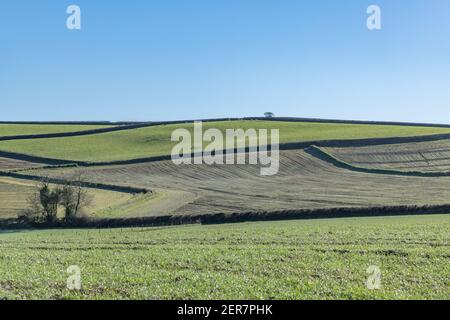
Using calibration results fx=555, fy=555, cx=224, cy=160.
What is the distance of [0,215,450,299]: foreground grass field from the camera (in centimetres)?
1652

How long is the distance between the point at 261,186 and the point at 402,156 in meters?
28.0

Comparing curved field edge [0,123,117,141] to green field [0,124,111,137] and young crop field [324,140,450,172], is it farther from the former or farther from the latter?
young crop field [324,140,450,172]

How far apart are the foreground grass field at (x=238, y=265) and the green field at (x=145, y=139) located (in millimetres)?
51756

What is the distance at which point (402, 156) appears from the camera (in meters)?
78.8

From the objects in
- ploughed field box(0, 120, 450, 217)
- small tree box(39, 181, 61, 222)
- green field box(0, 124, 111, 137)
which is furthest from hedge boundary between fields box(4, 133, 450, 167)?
small tree box(39, 181, 61, 222)

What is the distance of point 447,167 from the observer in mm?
71375

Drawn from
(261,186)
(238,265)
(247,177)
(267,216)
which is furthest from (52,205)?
(238,265)

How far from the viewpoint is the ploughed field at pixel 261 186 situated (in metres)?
48.9

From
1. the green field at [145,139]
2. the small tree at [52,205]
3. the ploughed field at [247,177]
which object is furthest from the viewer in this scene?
the green field at [145,139]

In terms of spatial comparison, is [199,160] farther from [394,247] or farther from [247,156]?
[394,247]

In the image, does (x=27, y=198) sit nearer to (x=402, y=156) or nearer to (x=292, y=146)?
(x=292, y=146)

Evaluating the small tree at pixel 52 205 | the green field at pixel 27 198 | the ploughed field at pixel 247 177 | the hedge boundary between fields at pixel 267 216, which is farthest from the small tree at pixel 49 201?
the ploughed field at pixel 247 177

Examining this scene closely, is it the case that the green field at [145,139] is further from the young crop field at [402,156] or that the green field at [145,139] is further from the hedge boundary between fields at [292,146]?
the young crop field at [402,156]
